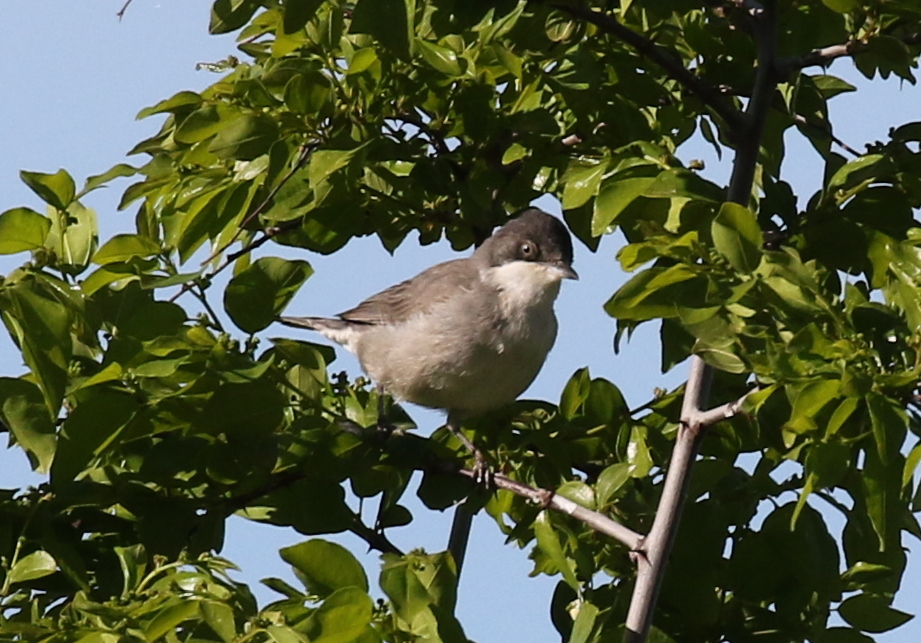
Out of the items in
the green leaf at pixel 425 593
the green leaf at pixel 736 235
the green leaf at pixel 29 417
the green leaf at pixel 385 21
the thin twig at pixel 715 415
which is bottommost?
the green leaf at pixel 425 593

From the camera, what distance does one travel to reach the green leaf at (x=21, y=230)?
370cm

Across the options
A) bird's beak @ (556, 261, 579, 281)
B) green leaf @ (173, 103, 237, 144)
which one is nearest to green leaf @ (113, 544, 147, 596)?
green leaf @ (173, 103, 237, 144)

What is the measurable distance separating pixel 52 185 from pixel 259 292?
2.02 ft

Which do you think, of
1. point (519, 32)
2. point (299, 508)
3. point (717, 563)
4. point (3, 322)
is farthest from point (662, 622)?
point (3, 322)

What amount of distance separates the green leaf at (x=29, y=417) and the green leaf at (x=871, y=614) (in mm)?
2181

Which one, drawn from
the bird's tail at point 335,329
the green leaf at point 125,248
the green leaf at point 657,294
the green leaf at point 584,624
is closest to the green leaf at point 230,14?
the green leaf at point 125,248

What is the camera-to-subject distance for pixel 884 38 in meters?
4.07

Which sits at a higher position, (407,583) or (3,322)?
(3,322)

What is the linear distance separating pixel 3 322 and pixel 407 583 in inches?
41.9

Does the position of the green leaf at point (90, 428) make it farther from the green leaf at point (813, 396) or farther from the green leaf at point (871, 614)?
the green leaf at point (871, 614)

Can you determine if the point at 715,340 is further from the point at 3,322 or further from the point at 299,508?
the point at 3,322

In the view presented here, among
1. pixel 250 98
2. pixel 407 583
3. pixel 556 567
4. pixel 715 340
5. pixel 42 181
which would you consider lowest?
pixel 407 583

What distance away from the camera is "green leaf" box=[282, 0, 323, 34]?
3592 millimetres

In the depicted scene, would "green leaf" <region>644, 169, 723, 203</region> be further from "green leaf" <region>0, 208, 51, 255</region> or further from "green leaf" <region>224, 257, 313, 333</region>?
"green leaf" <region>0, 208, 51, 255</region>
